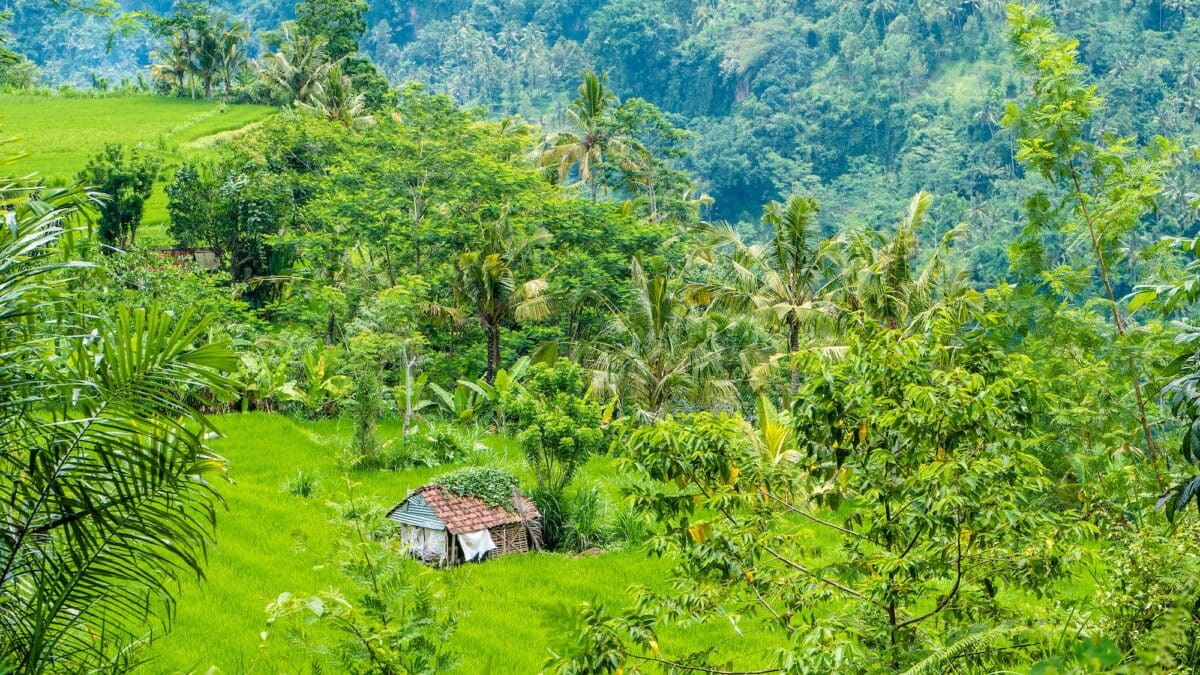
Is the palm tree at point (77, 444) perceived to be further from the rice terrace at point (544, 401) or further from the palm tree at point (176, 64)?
the palm tree at point (176, 64)

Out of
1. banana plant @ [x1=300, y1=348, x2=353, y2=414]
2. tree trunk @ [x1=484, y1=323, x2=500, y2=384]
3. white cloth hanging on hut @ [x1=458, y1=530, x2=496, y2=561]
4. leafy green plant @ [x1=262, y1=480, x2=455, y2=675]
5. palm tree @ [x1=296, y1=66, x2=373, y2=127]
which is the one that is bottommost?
tree trunk @ [x1=484, y1=323, x2=500, y2=384]

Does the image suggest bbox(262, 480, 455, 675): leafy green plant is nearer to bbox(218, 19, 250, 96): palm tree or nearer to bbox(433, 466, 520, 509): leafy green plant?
bbox(433, 466, 520, 509): leafy green plant

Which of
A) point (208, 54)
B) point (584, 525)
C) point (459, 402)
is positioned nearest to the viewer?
point (584, 525)

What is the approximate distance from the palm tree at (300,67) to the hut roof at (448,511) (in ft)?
110

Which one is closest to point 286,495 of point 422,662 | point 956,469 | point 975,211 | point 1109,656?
point 422,662

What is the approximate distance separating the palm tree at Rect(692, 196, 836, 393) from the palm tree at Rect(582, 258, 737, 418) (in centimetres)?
116

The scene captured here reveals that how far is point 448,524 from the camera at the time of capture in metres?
11.1

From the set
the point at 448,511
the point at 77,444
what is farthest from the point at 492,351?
the point at 77,444

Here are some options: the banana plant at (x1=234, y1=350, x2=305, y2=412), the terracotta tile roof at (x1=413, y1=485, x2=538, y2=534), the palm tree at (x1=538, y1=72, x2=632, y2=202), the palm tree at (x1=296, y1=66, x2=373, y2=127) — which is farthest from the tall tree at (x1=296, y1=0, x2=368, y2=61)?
the terracotta tile roof at (x1=413, y1=485, x2=538, y2=534)

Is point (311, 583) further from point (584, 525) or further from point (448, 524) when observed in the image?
point (584, 525)

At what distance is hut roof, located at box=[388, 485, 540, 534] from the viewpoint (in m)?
11.2

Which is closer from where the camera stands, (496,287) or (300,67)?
(496,287)

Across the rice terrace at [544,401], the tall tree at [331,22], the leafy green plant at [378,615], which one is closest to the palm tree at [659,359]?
the rice terrace at [544,401]

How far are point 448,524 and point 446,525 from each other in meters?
0.03
